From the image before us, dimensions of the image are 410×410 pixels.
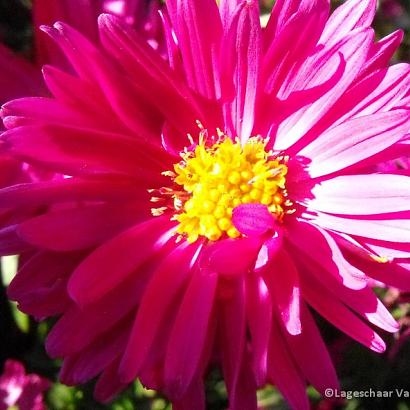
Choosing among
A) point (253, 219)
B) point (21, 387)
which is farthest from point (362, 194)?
point (21, 387)

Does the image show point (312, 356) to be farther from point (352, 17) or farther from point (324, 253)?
point (352, 17)

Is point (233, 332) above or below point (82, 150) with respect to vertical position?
below

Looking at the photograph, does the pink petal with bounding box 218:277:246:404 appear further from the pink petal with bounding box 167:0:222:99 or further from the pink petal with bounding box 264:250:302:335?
the pink petal with bounding box 167:0:222:99

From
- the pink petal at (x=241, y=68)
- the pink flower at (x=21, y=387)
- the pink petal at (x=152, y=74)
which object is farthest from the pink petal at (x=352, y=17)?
the pink flower at (x=21, y=387)

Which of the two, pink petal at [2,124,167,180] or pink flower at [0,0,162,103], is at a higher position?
pink flower at [0,0,162,103]

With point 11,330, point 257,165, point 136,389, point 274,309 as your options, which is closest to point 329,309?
point 274,309

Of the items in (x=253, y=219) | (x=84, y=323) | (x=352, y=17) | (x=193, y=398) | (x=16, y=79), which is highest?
(x=352, y=17)

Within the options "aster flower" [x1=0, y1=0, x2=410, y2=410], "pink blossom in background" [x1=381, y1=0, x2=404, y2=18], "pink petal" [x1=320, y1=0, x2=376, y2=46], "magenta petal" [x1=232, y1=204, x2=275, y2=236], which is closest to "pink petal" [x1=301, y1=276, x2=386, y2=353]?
"aster flower" [x1=0, y1=0, x2=410, y2=410]
